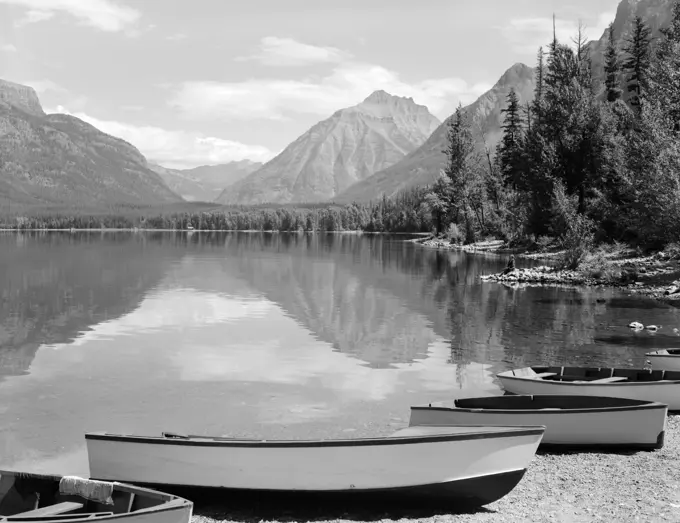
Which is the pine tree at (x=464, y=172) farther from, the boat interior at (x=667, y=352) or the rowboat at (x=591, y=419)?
the rowboat at (x=591, y=419)

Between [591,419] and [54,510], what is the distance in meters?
13.0

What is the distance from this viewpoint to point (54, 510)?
37.9 feet

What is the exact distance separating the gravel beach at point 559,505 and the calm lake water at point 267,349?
16.5 feet

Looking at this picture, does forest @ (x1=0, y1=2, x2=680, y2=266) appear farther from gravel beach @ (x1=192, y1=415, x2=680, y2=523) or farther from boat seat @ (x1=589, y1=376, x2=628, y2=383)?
gravel beach @ (x1=192, y1=415, x2=680, y2=523)

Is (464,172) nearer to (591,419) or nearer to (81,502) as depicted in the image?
(591,419)

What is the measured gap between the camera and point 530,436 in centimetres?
1443

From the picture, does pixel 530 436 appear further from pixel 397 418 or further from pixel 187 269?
pixel 187 269

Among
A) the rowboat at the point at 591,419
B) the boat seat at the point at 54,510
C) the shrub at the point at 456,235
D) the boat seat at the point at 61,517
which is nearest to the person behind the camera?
the boat seat at the point at 61,517

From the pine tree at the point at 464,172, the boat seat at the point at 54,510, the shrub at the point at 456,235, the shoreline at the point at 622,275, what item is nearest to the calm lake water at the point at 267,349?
the shoreline at the point at 622,275

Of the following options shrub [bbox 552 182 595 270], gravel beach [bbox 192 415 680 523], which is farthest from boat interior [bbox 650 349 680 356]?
shrub [bbox 552 182 595 270]

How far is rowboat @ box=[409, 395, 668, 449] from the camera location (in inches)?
689

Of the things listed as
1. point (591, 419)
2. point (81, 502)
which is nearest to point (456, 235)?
point (591, 419)

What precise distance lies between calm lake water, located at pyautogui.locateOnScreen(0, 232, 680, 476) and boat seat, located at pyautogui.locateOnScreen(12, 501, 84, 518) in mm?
5424

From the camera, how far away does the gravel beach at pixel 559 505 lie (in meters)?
14.2
